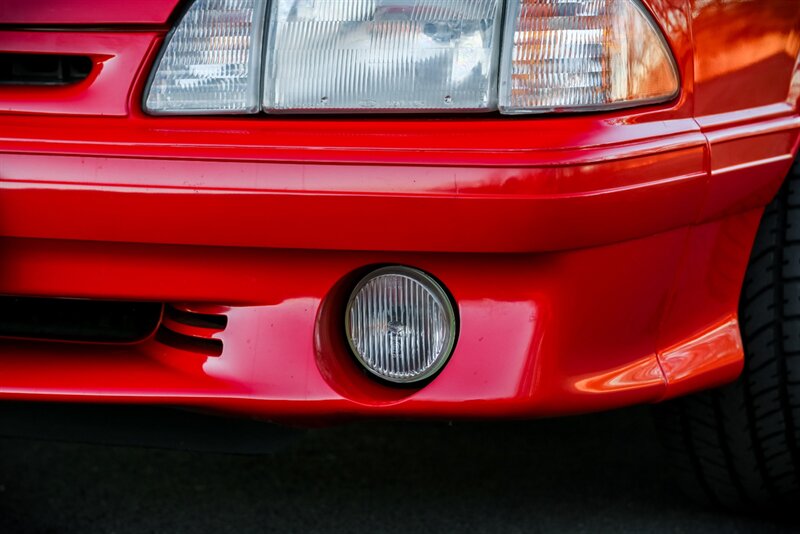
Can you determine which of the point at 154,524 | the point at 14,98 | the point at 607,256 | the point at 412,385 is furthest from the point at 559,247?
the point at 154,524

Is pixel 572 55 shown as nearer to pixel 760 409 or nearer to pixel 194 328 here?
pixel 194 328

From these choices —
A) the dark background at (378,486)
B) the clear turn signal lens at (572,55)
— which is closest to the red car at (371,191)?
the clear turn signal lens at (572,55)

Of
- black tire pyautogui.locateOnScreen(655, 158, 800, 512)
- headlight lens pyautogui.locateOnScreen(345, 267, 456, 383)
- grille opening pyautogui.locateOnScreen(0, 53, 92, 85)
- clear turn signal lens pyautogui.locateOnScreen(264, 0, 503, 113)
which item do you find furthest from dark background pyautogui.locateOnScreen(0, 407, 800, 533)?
grille opening pyautogui.locateOnScreen(0, 53, 92, 85)

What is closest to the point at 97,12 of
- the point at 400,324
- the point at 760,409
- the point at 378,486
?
the point at 400,324

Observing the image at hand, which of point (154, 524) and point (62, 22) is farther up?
point (62, 22)

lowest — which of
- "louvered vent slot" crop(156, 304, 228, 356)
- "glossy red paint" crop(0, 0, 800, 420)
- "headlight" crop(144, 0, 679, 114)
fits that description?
"louvered vent slot" crop(156, 304, 228, 356)

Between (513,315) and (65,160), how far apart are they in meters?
0.66

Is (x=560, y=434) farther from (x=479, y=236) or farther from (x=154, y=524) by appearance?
(x=479, y=236)

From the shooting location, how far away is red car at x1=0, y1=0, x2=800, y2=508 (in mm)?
1690

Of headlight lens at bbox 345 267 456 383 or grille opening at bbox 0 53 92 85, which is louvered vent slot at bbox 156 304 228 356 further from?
grille opening at bbox 0 53 92 85

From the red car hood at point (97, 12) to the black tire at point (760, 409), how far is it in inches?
40.9

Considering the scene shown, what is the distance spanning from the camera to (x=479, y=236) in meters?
1.68

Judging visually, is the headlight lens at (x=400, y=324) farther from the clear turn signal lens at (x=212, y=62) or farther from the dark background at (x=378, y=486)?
the dark background at (x=378, y=486)

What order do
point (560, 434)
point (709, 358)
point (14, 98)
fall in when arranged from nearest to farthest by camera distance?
point (14, 98) → point (709, 358) → point (560, 434)
